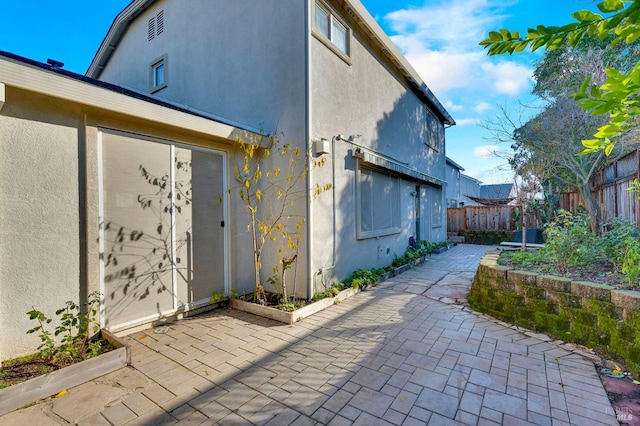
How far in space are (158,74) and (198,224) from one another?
6.13 m

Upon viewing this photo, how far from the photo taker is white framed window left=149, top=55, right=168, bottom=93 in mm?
7918

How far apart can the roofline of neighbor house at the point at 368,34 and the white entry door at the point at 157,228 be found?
4656mm

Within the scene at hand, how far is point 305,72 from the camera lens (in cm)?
509

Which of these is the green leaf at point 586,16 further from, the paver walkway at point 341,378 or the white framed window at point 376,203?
the white framed window at point 376,203

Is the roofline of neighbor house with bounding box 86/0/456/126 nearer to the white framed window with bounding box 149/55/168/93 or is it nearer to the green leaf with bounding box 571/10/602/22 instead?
the white framed window with bounding box 149/55/168/93

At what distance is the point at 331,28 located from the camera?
5.91 m

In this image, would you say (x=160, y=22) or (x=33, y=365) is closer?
(x=33, y=365)

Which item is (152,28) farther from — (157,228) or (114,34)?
(157,228)

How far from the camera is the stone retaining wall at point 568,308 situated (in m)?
3.10

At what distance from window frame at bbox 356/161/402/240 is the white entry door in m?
2.98

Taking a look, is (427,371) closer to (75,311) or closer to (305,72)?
(75,311)

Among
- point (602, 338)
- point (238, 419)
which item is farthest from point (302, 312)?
point (602, 338)

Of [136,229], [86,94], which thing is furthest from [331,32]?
[136,229]

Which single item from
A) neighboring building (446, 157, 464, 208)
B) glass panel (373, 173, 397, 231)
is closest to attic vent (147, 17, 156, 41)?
glass panel (373, 173, 397, 231)
